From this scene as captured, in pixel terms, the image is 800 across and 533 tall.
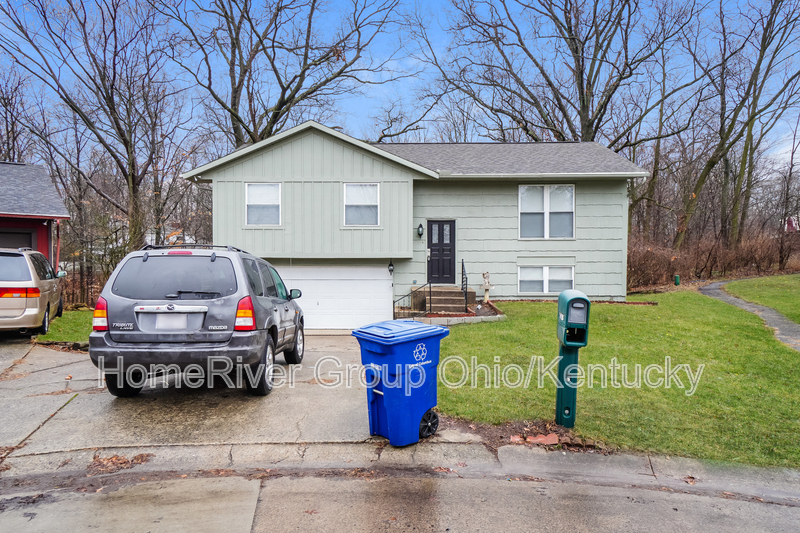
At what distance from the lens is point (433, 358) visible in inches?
166

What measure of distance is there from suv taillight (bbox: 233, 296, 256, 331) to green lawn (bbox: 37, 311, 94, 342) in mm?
5658

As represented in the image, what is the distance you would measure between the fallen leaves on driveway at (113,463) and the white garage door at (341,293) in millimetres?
8957

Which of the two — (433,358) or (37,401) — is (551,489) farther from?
(37,401)

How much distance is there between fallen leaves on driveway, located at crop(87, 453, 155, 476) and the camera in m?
3.75

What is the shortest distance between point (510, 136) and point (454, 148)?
1236 cm

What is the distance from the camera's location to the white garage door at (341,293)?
1300 centimetres

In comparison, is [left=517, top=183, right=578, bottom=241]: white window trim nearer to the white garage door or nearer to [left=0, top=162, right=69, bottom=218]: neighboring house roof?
the white garage door

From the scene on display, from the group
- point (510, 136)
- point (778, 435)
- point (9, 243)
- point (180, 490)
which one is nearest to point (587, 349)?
point (778, 435)

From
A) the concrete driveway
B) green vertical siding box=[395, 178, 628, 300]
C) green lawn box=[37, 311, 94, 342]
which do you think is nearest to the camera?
the concrete driveway

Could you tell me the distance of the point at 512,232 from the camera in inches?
551

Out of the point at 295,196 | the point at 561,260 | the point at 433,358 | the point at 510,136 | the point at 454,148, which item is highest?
the point at 510,136

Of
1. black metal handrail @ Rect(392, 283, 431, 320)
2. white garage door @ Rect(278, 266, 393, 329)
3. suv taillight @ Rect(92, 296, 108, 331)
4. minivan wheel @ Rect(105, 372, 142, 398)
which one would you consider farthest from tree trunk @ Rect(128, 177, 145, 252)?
suv taillight @ Rect(92, 296, 108, 331)

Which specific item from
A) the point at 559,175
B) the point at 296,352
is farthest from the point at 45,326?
the point at 559,175

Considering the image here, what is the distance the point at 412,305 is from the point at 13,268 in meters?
8.64
